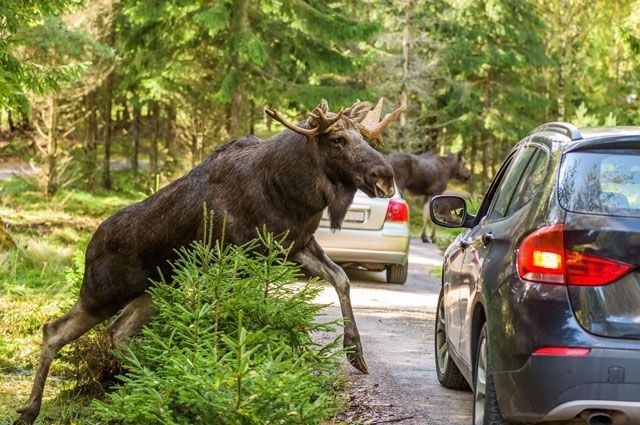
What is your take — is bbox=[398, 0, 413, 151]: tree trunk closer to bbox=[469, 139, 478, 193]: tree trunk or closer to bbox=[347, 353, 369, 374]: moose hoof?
bbox=[469, 139, 478, 193]: tree trunk

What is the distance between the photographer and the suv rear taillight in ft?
15.8

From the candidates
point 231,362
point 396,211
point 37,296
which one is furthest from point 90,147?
point 231,362

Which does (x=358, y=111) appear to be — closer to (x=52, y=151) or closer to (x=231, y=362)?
(x=231, y=362)

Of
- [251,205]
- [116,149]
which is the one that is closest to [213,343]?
[251,205]

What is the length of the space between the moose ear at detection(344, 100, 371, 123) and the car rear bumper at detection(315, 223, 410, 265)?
23.0 ft

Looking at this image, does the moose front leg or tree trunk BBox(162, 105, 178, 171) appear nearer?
the moose front leg

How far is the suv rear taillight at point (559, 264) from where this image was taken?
15.8 feet

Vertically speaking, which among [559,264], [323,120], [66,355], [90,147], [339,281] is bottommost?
[90,147]

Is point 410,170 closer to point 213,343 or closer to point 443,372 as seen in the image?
point 443,372

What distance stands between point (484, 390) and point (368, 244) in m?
10.9

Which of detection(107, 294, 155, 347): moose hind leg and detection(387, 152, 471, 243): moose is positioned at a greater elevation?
detection(107, 294, 155, 347): moose hind leg

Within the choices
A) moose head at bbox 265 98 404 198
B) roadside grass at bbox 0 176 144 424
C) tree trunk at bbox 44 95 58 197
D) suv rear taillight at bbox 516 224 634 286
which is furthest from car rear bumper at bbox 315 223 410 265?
tree trunk at bbox 44 95 58 197

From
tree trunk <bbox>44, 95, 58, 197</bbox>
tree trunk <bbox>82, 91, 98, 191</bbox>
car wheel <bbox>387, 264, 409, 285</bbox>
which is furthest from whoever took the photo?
tree trunk <bbox>82, 91, 98, 191</bbox>

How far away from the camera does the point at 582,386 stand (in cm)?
476
